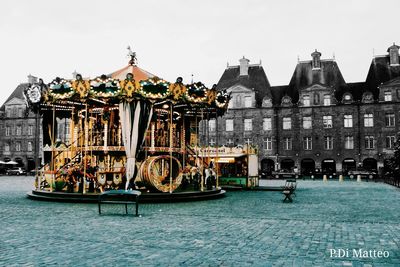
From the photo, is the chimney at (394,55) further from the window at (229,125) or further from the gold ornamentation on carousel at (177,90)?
the gold ornamentation on carousel at (177,90)

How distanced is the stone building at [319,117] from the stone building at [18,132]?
26749 millimetres

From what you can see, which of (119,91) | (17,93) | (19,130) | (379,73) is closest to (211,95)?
(119,91)

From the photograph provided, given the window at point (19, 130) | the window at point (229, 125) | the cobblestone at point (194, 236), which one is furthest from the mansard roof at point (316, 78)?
the window at point (19, 130)

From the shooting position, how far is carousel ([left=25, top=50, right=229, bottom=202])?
56.2ft

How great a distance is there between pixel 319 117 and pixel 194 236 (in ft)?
139

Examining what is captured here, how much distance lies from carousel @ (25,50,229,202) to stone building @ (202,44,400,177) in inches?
1105

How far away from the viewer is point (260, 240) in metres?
8.29

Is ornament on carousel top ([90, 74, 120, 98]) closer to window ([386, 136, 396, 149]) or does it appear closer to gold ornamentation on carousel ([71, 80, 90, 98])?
gold ornamentation on carousel ([71, 80, 90, 98])

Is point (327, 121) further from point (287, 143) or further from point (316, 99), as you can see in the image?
point (287, 143)

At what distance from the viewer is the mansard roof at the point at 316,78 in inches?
1946

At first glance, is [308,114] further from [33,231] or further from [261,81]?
[33,231]

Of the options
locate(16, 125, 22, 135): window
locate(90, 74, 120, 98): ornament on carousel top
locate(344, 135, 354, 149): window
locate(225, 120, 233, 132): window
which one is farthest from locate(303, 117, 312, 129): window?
locate(16, 125, 22, 135): window

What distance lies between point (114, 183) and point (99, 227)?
8763 mm

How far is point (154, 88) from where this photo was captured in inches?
678
